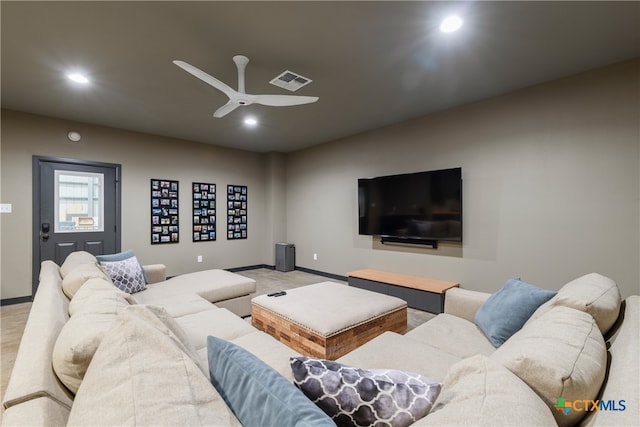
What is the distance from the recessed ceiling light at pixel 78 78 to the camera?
2.80m

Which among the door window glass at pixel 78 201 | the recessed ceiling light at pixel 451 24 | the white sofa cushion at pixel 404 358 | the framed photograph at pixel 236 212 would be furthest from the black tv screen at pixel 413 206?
the door window glass at pixel 78 201

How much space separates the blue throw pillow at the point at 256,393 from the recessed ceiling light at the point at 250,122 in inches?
143

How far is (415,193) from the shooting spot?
3.99 m

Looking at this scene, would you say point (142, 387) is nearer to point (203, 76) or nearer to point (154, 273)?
point (203, 76)

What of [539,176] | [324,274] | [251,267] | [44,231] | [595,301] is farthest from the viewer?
[251,267]

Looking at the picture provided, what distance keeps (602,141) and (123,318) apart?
397cm

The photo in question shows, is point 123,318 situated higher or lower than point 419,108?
lower

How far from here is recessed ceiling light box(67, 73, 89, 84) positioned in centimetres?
280

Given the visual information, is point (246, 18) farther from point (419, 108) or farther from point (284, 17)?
point (419, 108)

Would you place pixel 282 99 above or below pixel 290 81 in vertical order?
below

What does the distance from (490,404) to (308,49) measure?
2.58 metres

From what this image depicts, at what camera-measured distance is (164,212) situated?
4926mm

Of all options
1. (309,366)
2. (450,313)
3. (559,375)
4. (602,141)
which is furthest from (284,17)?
(602,141)

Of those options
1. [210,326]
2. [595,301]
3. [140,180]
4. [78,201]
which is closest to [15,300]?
[78,201]
